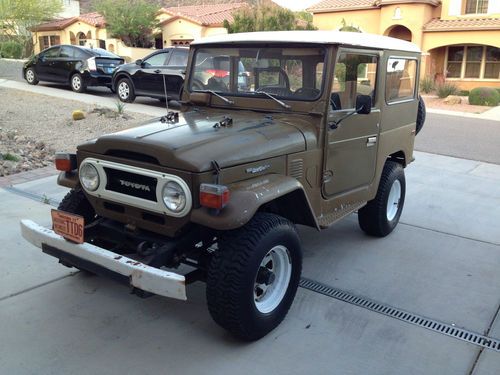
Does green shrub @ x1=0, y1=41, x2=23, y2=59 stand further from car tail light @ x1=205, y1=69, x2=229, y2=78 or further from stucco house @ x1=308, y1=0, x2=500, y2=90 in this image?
car tail light @ x1=205, y1=69, x2=229, y2=78

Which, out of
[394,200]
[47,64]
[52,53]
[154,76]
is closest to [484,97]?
[154,76]

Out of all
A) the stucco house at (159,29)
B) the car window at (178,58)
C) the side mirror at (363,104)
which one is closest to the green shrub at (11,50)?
the stucco house at (159,29)

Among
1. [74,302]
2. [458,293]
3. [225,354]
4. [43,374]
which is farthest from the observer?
[458,293]

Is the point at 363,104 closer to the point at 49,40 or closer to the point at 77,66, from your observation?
the point at 77,66

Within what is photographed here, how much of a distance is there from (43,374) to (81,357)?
23cm

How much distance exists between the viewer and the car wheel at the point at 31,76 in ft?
53.4

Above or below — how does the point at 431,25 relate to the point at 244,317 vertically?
above

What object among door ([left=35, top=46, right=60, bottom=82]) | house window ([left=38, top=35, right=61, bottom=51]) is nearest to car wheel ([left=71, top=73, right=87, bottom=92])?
door ([left=35, top=46, right=60, bottom=82])

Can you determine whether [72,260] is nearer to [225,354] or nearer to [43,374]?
[43,374]

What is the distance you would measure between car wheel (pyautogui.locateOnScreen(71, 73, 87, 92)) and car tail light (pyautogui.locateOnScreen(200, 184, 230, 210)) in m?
12.9

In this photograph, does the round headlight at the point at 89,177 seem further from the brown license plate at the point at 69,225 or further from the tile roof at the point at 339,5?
the tile roof at the point at 339,5

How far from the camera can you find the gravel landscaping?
24.7 feet

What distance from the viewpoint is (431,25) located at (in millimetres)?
24062

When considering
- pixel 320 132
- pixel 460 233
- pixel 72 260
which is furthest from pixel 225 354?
pixel 460 233
